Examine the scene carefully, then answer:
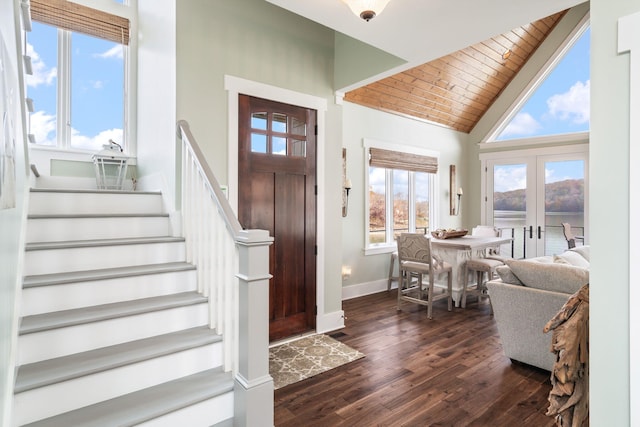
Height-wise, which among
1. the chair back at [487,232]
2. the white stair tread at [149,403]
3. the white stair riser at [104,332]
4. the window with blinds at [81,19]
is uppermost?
the window with blinds at [81,19]

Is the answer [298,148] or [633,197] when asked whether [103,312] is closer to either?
[298,148]

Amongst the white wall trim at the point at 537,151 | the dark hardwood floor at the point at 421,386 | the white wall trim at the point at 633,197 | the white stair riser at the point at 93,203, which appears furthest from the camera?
the white wall trim at the point at 537,151

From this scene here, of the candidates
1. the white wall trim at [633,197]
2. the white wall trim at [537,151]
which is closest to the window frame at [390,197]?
the white wall trim at [537,151]

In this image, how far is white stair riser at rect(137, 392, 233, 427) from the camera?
1701mm

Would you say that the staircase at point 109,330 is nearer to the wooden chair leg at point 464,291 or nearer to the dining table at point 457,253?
the dining table at point 457,253

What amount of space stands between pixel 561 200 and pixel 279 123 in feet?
18.0

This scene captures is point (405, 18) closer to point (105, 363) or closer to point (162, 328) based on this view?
point (162, 328)

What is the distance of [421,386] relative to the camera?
8.68 ft

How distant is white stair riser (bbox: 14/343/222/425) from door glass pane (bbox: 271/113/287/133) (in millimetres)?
2086

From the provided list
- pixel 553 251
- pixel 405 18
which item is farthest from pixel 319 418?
pixel 553 251

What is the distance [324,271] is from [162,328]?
6.38ft

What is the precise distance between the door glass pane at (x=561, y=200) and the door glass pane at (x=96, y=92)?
22.5 feet

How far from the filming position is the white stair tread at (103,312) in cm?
179

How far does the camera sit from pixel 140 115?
3.76 meters
